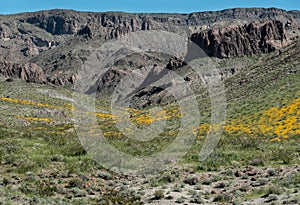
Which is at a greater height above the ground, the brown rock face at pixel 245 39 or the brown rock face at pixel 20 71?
the brown rock face at pixel 245 39

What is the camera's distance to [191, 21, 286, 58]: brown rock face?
93.1 m

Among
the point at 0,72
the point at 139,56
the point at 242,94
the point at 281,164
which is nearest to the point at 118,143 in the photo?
Answer: the point at 281,164

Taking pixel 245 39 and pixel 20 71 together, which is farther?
pixel 20 71

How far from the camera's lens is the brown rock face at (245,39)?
93069 millimetres

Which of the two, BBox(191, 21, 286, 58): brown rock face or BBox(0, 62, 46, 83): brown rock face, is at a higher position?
BBox(191, 21, 286, 58): brown rock face

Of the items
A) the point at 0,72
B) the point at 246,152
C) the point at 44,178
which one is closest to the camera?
the point at 44,178

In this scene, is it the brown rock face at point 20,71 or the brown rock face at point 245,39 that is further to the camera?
the brown rock face at point 20,71

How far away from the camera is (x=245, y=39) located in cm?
9681

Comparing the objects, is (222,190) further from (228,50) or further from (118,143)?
(228,50)

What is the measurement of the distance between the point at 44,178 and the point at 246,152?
9.86 meters

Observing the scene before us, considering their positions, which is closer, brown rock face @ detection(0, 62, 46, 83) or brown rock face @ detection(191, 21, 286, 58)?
brown rock face @ detection(191, 21, 286, 58)

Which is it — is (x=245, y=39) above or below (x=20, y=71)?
above

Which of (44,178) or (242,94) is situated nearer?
(44,178)

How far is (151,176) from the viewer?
15.4 metres
